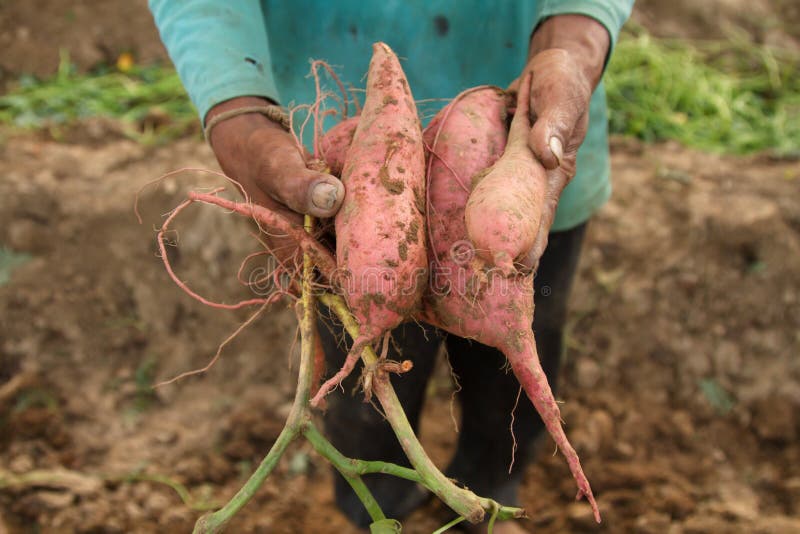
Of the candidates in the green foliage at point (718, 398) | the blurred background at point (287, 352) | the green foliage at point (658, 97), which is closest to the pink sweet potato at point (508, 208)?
the blurred background at point (287, 352)

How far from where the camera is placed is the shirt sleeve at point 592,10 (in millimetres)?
1375

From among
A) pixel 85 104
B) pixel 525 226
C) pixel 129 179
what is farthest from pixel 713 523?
pixel 85 104

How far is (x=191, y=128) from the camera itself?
3070 mm

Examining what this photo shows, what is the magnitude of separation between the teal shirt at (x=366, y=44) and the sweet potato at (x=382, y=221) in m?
0.21

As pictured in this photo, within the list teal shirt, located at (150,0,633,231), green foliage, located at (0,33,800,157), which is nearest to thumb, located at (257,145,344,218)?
teal shirt, located at (150,0,633,231)

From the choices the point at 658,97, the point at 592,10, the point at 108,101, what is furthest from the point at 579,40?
the point at 108,101

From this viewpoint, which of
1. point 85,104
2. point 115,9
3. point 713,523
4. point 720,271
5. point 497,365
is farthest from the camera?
point 115,9

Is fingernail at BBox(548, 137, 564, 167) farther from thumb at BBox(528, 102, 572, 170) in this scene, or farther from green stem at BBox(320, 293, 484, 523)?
green stem at BBox(320, 293, 484, 523)

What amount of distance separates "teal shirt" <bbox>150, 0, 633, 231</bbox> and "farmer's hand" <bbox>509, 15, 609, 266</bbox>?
42 mm

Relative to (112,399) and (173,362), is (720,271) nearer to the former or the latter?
(173,362)

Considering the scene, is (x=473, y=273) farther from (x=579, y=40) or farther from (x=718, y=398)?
(x=718, y=398)

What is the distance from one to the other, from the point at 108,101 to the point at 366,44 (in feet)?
7.59

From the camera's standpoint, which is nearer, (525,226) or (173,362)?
(525,226)

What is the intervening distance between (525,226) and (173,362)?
1.97 metres
